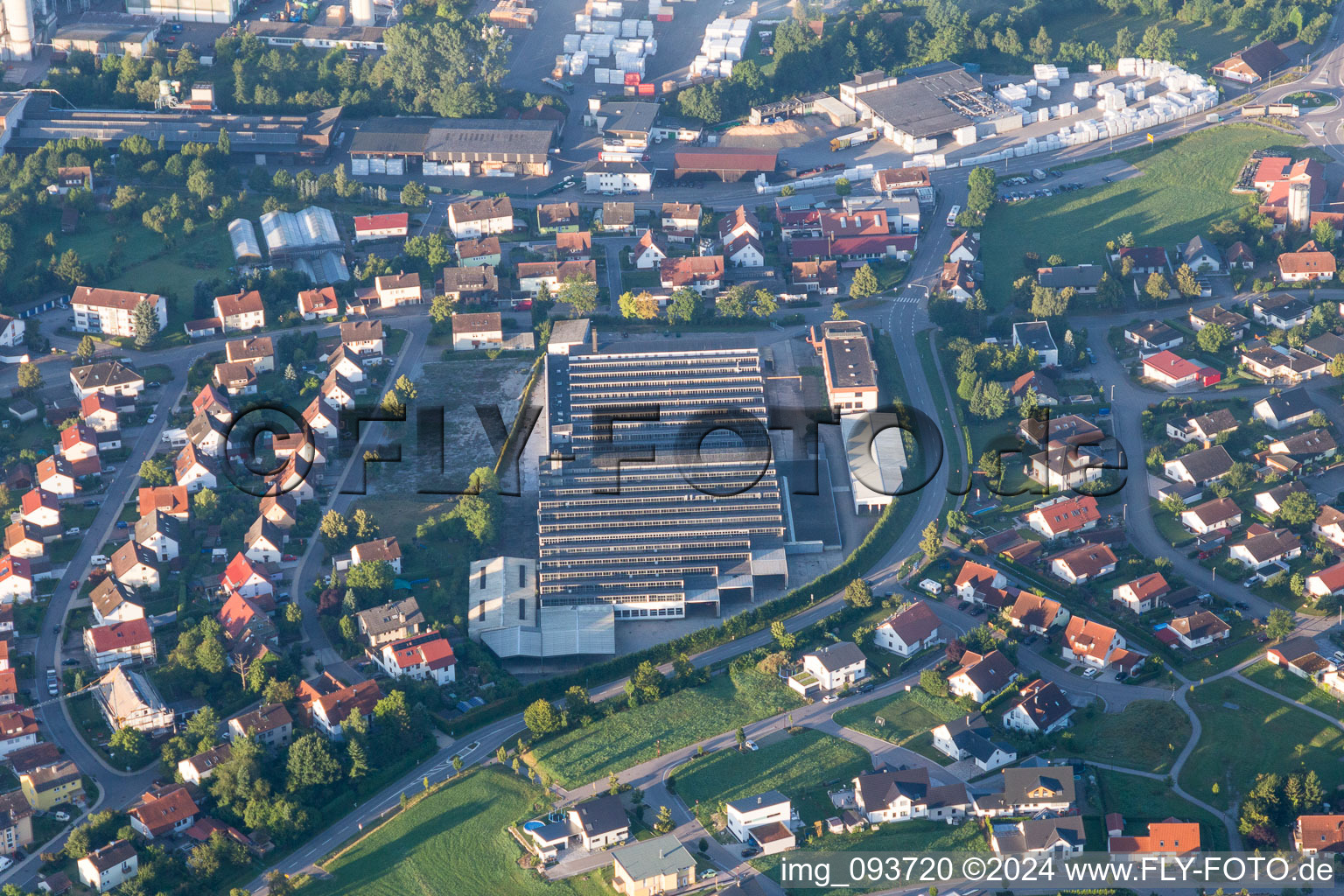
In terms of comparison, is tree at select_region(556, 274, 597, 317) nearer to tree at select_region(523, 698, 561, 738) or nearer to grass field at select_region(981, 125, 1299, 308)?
grass field at select_region(981, 125, 1299, 308)


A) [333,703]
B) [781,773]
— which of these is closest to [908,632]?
[781,773]

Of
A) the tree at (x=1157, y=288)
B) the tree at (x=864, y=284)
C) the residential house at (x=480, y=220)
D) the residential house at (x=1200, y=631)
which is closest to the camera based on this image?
the residential house at (x=1200, y=631)

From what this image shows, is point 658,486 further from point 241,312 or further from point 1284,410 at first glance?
point 1284,410

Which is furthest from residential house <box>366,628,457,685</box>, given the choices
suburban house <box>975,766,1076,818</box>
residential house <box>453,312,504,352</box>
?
residential house <box>453,312,504,352</box>

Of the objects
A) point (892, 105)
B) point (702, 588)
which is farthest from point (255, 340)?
point (892, 105)

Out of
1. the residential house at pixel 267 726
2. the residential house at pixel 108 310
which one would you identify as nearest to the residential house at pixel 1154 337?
the residential house at pixel 267 726

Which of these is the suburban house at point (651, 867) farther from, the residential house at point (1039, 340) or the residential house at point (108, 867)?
the residential house at point (1039, 340)

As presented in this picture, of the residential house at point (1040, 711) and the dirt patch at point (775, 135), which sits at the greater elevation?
the dirt patch at point (775, 135)

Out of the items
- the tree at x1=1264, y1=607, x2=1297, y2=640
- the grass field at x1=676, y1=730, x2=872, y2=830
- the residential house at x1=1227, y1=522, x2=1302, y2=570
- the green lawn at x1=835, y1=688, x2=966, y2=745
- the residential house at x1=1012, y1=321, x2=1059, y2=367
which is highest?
the residential house at x1=1012, y1=321, x2=1059, y2=367
